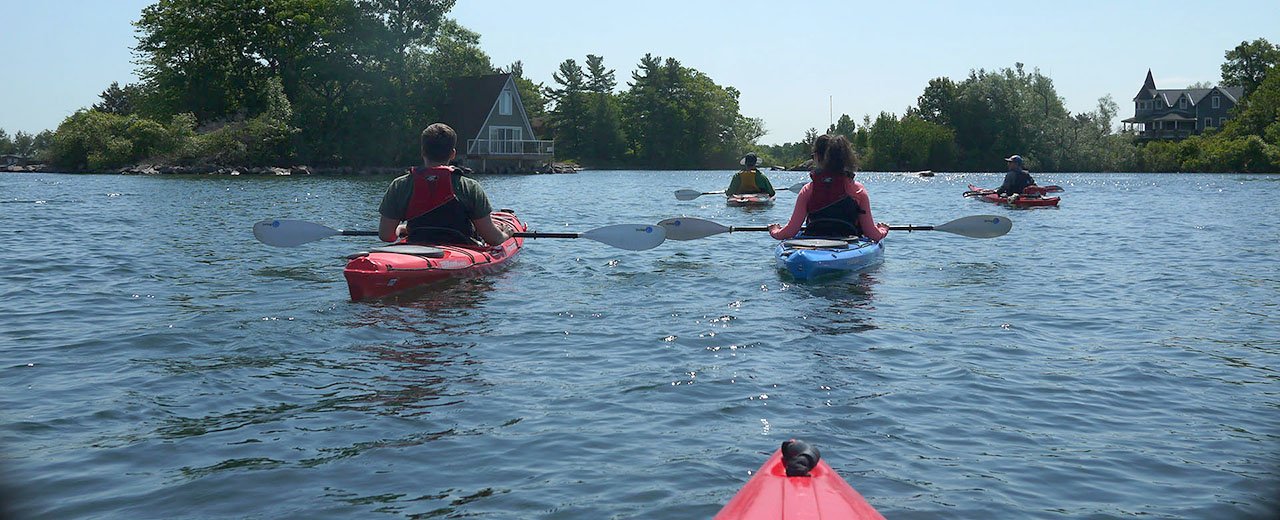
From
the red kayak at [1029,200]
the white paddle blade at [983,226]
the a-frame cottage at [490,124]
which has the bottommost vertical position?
the red kayak at [1029,200]

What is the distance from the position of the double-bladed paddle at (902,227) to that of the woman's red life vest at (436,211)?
9.55ft

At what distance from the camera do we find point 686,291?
10.5 metres

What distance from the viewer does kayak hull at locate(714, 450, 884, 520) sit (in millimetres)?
3088

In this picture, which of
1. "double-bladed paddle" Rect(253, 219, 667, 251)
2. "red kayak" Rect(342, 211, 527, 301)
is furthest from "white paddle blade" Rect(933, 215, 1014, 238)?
"red kayak" Rect(342, 211, 527, 301)

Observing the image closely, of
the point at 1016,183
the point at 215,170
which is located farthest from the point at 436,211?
the point at 215,170

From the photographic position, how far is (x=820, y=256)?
1045 cm

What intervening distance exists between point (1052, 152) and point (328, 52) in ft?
159

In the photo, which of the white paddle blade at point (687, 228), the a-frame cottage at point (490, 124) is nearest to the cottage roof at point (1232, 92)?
the a-frame cottage at point (490, 124)

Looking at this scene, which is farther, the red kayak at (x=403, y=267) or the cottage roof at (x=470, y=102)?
the cottage roof at (x=470, y=102)

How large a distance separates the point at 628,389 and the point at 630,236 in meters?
5.76

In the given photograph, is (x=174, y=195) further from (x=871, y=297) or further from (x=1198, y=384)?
(x=1198, y=384)

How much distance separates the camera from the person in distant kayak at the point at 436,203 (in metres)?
9.62

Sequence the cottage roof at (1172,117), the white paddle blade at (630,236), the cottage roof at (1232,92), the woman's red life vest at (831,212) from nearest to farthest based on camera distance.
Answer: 1. the woman's red life vest at (831,212)
2. the white paddle blade at (630,236)
3. the cottage roof at (1232,92)
4. the cottage roof at (1172,117)

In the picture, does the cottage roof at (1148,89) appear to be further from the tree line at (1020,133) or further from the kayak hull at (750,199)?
the kayak hull at (750,199)
